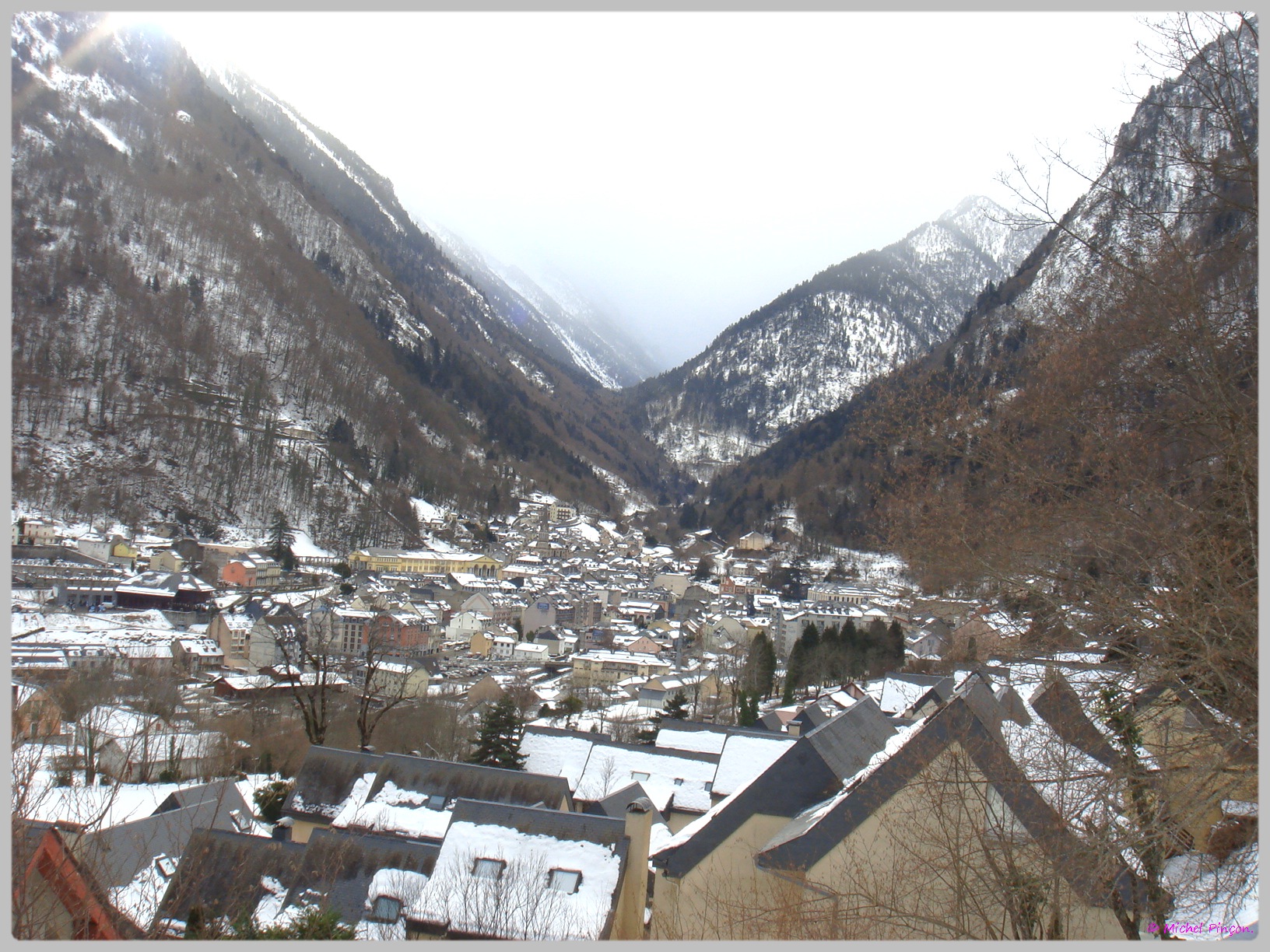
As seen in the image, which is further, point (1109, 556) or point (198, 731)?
point (198, 731)

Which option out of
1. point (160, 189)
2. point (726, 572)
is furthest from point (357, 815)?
point (160, 189)

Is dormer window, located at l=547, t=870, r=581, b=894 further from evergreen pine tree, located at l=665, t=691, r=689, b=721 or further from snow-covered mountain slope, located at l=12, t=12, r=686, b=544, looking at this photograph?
snow-covered mountain slope, located at l=12, t=12, r=686, b=544

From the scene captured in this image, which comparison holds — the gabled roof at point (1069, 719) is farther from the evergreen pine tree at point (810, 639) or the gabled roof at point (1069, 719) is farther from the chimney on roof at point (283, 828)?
the evergreen pine tree at point (810, 639)

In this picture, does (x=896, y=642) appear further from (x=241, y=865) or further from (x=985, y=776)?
(x=985, y=776)

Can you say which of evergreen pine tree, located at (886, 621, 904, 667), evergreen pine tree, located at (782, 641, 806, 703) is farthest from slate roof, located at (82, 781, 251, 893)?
evergreen pine tree, located at (886, 621, 904, 667)

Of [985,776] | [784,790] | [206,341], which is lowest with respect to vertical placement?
[784,790]

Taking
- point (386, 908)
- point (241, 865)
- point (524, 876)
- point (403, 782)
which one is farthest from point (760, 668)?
point (241, 865)

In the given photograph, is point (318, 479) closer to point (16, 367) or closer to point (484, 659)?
point (16, 367)
